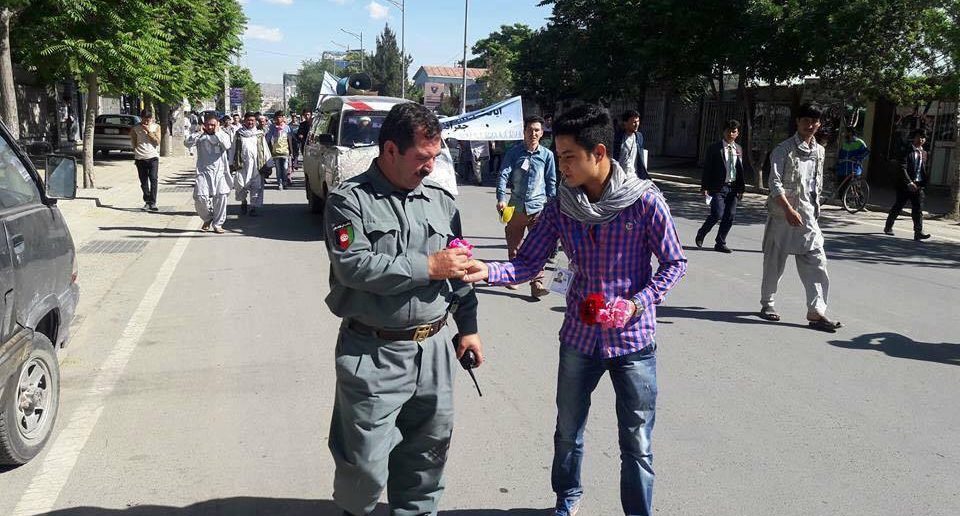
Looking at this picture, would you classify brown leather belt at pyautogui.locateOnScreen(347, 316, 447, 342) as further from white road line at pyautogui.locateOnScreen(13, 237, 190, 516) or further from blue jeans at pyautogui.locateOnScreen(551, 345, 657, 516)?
white road line at pyautogui.locateOnScreen(13, 237, 190, 516)

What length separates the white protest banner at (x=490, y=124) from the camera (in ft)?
57.4

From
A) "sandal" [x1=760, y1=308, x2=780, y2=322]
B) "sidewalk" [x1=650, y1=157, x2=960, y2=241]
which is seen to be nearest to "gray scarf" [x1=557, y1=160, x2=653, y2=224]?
A: "sandal" [x1=760, y1=308, x2=780, y2=322]

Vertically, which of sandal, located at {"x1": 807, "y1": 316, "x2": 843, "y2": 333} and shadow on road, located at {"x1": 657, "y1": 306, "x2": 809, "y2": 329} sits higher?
sandal, located at {"x1": 807, "y1": 316, "x2": 843, "y2": 333}

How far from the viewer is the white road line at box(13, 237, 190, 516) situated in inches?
147

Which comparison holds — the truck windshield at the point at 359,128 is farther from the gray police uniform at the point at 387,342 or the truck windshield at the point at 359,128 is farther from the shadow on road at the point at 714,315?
the gray police uniform at the point at 387,342

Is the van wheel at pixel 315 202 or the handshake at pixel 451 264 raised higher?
the handshake at pixel 451 264

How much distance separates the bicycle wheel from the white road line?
1430 cm

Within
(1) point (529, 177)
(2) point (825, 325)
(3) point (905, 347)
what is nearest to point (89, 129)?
(1) point (529, 177)

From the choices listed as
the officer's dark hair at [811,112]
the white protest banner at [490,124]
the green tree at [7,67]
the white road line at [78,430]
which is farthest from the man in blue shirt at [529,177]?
the green tree at [7,67]

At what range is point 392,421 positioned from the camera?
9.76 feet

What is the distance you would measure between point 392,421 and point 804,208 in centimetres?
519

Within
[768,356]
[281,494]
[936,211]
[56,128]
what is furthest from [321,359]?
[56,128]

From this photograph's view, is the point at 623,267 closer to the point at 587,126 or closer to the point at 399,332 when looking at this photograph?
the point at 587,126

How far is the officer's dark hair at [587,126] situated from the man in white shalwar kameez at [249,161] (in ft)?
35.8
